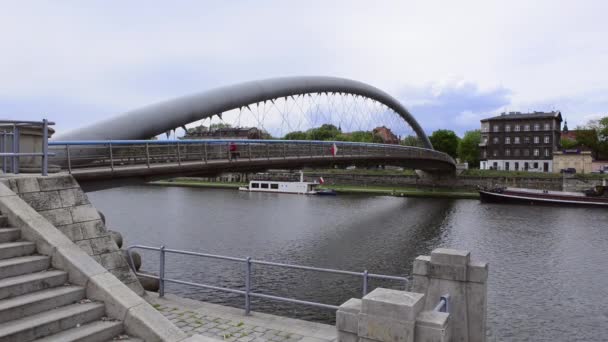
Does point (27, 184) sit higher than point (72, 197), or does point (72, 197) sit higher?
point (27, 184)

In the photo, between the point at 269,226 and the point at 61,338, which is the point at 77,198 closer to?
the point at 61,338

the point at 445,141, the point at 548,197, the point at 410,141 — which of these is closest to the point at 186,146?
the point at 548,197

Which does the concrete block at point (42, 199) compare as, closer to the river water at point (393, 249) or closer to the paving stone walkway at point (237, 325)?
the paving stone walkway at point (237, 325)

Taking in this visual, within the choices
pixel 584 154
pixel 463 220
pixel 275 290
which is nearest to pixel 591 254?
pixel 463 220

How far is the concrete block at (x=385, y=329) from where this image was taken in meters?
4.52

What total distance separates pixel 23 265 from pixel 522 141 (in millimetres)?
→ 95229

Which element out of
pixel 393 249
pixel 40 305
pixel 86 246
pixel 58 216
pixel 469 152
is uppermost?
pixel 469 152

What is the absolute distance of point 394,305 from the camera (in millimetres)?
4605

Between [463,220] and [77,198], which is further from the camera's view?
[463,220]

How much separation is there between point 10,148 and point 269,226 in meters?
22.6

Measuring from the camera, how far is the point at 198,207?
4431cm

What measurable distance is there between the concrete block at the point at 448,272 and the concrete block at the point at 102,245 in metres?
5.76

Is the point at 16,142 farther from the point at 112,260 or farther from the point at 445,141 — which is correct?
the point at 445,141

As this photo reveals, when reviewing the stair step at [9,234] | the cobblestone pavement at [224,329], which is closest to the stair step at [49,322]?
the stair step at [9,234]
